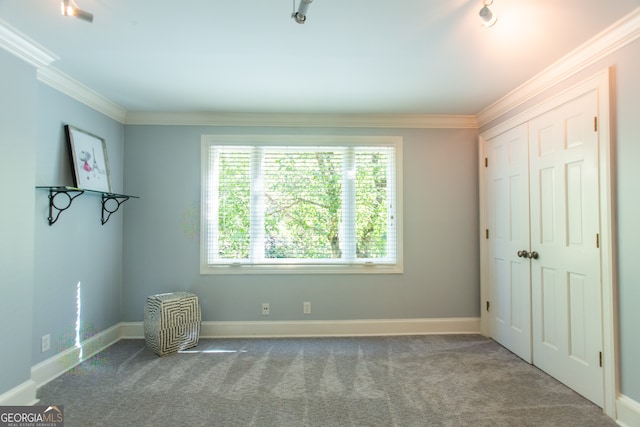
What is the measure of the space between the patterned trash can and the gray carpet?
0.11 meters

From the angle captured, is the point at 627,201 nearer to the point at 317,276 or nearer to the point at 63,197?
the point at 317,276

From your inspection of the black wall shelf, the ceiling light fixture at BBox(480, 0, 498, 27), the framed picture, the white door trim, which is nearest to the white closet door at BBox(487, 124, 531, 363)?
the white door trim

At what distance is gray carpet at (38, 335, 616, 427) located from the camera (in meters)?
2.04

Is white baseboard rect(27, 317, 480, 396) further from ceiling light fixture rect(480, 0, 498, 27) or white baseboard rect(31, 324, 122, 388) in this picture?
ceiling light fixture rect(480, 0, 498, 27)

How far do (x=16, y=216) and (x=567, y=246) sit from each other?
3.78 m

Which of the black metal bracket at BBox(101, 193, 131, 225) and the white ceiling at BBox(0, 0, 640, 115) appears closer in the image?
the white ceiling at BBox(0, 0, 640, 115)

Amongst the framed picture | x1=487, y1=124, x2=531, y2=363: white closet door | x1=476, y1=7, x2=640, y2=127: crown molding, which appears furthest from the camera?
x1=487, y1=124, x2=531, y2=363: white closet door

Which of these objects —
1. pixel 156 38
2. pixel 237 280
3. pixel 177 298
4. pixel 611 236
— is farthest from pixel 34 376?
pixel 611 236

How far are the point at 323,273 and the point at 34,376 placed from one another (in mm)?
2478

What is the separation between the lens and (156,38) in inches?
82.4

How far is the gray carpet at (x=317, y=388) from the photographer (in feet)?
6.70

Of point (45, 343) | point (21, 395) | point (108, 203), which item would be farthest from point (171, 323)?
point (108, 203)

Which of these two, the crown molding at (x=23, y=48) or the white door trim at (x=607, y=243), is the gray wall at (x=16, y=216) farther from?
the white door trim at (x=607, y=243)

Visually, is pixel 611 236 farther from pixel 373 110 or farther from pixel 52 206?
pixel 52 206
